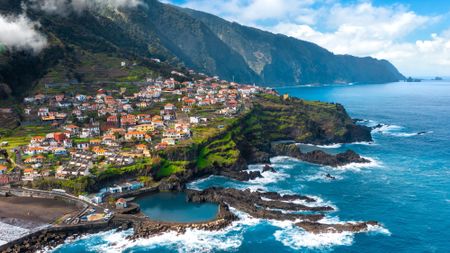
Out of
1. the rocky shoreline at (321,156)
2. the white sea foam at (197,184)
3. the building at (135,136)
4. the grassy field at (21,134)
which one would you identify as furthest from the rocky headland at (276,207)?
the grassy field at (21,134)


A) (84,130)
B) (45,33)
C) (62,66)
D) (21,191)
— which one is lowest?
(21,191)

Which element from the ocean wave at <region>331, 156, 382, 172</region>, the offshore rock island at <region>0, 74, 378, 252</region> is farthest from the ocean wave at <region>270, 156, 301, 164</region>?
the ocean wave at <region>331, 156, 382, 172</region>

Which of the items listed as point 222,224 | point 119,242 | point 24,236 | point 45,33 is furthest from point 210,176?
point 45,33

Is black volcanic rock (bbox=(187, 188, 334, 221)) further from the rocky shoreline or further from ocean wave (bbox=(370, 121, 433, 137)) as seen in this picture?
ocean wave (bbox=(370, 121, 433, 137))

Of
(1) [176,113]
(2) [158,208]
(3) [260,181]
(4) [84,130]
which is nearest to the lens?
(2) [158,208]

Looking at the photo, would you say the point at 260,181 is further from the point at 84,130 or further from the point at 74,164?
the point at 84,130

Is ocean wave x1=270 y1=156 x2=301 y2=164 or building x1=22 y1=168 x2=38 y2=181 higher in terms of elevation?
building x1=22 y1=168 x2=38 y2=181

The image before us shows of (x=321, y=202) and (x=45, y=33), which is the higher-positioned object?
(x=45, y=33)

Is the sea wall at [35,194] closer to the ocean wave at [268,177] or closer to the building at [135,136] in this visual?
the building at [135,136]
